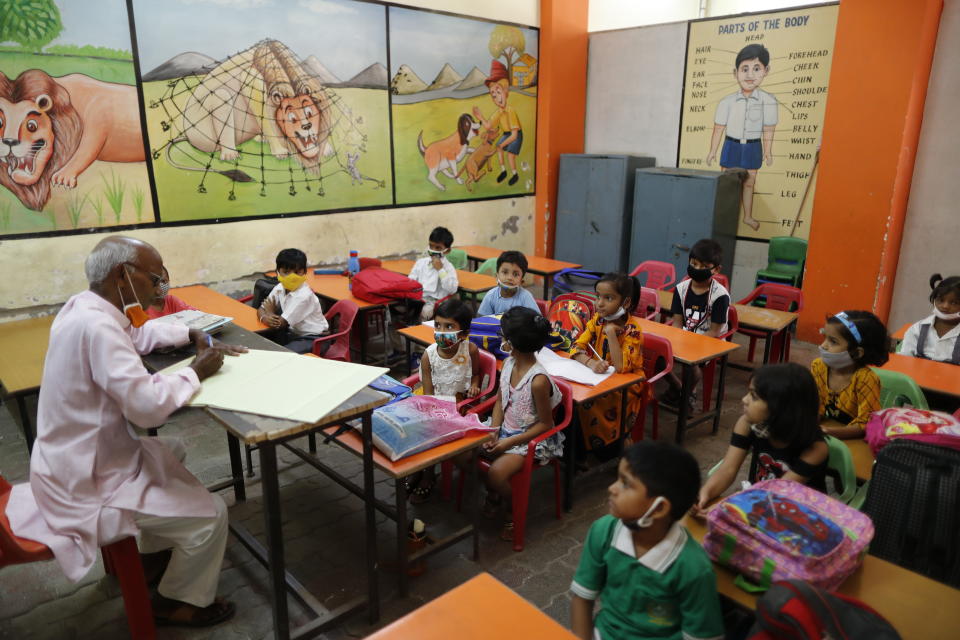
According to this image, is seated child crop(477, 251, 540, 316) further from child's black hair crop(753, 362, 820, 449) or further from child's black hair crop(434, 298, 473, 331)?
child's black hair crop(753, 362, 820, 449)

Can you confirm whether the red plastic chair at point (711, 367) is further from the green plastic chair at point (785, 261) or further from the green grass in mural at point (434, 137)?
the green grass in mural at point (434, 137)

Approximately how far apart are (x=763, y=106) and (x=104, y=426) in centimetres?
688

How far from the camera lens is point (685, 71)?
7309 millimetres

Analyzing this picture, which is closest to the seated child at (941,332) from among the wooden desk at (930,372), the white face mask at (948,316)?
the white face mask at (948,316)

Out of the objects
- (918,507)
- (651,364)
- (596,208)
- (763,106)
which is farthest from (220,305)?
(763,106)

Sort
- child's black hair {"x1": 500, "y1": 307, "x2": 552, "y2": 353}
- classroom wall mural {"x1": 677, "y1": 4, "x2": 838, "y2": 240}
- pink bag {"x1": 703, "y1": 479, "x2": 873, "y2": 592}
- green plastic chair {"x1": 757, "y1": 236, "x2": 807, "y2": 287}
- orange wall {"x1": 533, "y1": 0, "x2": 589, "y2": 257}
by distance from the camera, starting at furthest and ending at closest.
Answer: orange wall {"x1": 533, "y1": 0, "x2": 589, "y2": 257} < green plastic chair {"x1": 757, "y1": 236, "x2": 807, "y2": 287} < classroom wall mural {"x1": 677, "y1": 4, "x2": 838, "y2": 240} < child's black hair {"x1": 500, "y1": 307, "x2": 552, "y2": 353} < pink bag {"x1": 703, "y1": 479, "x2": 873, "y2": 592}

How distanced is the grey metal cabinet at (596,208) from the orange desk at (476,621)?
657 centimetres

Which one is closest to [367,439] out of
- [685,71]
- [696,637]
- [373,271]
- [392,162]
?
[696,637]

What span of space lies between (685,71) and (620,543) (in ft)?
22.8

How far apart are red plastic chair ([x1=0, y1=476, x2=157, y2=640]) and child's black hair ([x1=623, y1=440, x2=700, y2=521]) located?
1779mm

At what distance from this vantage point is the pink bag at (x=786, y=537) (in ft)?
5.05

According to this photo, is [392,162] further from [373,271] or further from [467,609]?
[467,609]

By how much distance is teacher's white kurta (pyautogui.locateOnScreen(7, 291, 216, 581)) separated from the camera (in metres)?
1.97

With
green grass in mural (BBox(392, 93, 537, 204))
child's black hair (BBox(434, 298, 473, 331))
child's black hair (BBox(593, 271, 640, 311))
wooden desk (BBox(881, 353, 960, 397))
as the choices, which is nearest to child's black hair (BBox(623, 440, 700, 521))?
child's black hair (BBox(434, 298, 473, 331))
